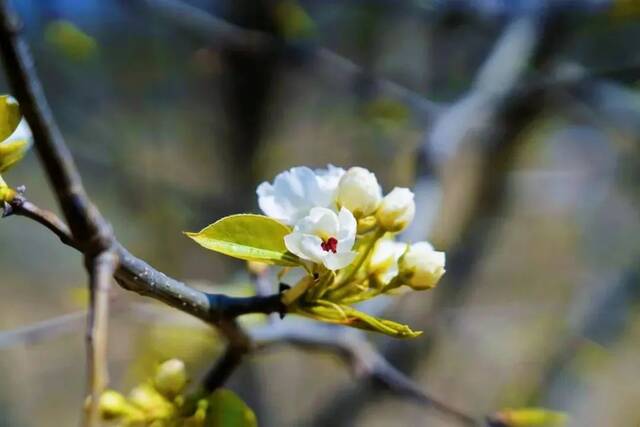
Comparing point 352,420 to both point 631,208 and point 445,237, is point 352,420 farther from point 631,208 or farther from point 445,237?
point 631,208

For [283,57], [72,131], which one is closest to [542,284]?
[283,57]

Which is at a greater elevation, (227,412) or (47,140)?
(47,140)

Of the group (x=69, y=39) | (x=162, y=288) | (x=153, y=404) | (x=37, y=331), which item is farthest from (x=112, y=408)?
(x=69, y=39)

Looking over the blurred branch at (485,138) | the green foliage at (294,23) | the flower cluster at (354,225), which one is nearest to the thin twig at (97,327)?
the flower cluster at (354,225)

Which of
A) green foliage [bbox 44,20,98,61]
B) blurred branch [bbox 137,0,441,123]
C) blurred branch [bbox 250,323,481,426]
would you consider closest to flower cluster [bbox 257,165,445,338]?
blurred branch [bbox 250,323,481,426]

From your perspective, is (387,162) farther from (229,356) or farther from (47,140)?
(47,140)

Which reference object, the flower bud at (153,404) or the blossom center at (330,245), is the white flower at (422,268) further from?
the flower bud at (153,404)
